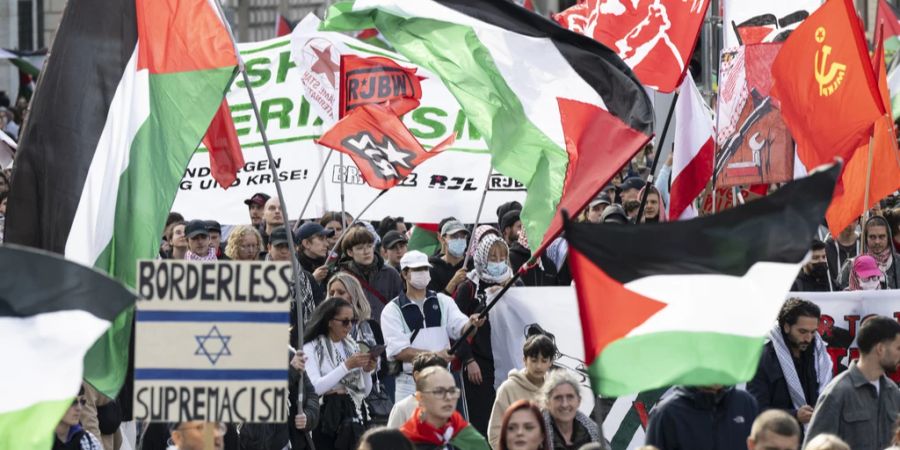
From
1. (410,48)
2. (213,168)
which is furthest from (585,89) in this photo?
(213,168)

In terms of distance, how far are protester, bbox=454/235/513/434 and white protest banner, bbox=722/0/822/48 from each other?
3.50m

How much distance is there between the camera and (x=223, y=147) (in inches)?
478

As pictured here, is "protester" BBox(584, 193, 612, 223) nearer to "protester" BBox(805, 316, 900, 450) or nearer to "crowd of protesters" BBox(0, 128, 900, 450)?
"crowd of protesters" BBox(0, 128, 900, 450)

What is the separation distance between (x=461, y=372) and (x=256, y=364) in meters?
4.76

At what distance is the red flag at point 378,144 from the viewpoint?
1324cm

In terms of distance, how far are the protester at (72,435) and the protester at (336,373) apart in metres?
1.82

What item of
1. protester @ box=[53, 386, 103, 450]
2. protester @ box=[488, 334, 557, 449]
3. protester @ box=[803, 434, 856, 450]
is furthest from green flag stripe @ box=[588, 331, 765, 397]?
protester @ box=[488, 334, 557, 449]

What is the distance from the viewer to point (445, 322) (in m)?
11.9

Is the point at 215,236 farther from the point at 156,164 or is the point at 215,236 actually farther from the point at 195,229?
the point at 156,164

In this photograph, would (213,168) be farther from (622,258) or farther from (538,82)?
(622,258)

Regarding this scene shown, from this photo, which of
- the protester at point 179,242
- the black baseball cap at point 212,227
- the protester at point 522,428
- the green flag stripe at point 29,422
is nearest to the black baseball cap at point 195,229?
the protester at point 179,242

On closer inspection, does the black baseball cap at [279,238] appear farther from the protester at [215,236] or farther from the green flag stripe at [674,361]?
the green flag stripe at [674,361]

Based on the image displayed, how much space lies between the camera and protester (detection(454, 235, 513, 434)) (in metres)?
12.1

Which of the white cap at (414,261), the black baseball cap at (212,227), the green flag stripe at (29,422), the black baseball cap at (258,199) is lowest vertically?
the green flag stripe at (29,422)
